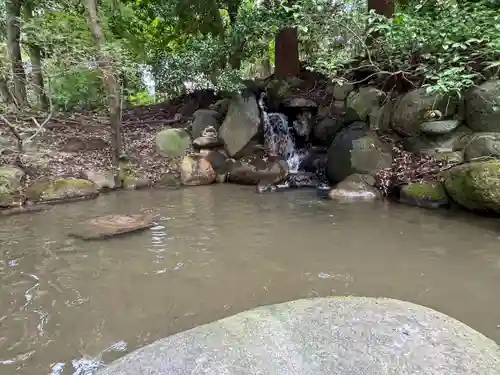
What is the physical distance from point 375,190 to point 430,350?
5.56 meters

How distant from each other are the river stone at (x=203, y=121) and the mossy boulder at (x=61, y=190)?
9.17ft

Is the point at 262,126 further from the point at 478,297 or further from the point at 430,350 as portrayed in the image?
the point at 430,350

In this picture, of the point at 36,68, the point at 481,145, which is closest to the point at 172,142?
the point at 36,68

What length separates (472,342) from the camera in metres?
1.90

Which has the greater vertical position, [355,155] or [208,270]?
[355,155]

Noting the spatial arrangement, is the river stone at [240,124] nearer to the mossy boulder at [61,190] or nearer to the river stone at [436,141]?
the mossy boulder at [61,190]

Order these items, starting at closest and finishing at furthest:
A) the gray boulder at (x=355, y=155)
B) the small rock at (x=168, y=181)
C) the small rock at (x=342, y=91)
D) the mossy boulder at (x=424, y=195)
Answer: the mossy boulder at (x=424, y=195)
the gray boulder at (x=355, y=155)
the small rock at (x=168, y=181)
the small rock at (x=342, y=91)

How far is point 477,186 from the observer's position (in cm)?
570

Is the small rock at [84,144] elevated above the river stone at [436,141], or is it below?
above

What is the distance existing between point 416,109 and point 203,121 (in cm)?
436

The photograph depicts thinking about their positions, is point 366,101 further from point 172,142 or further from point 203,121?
point 172,142

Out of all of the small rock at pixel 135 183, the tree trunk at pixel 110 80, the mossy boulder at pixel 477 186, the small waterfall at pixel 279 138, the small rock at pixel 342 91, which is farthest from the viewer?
the small waterfall at pixel 279 138

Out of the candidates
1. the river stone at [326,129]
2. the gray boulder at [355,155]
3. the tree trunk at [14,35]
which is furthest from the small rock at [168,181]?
the tree trunk at [14,35]

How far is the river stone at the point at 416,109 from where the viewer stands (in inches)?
290
